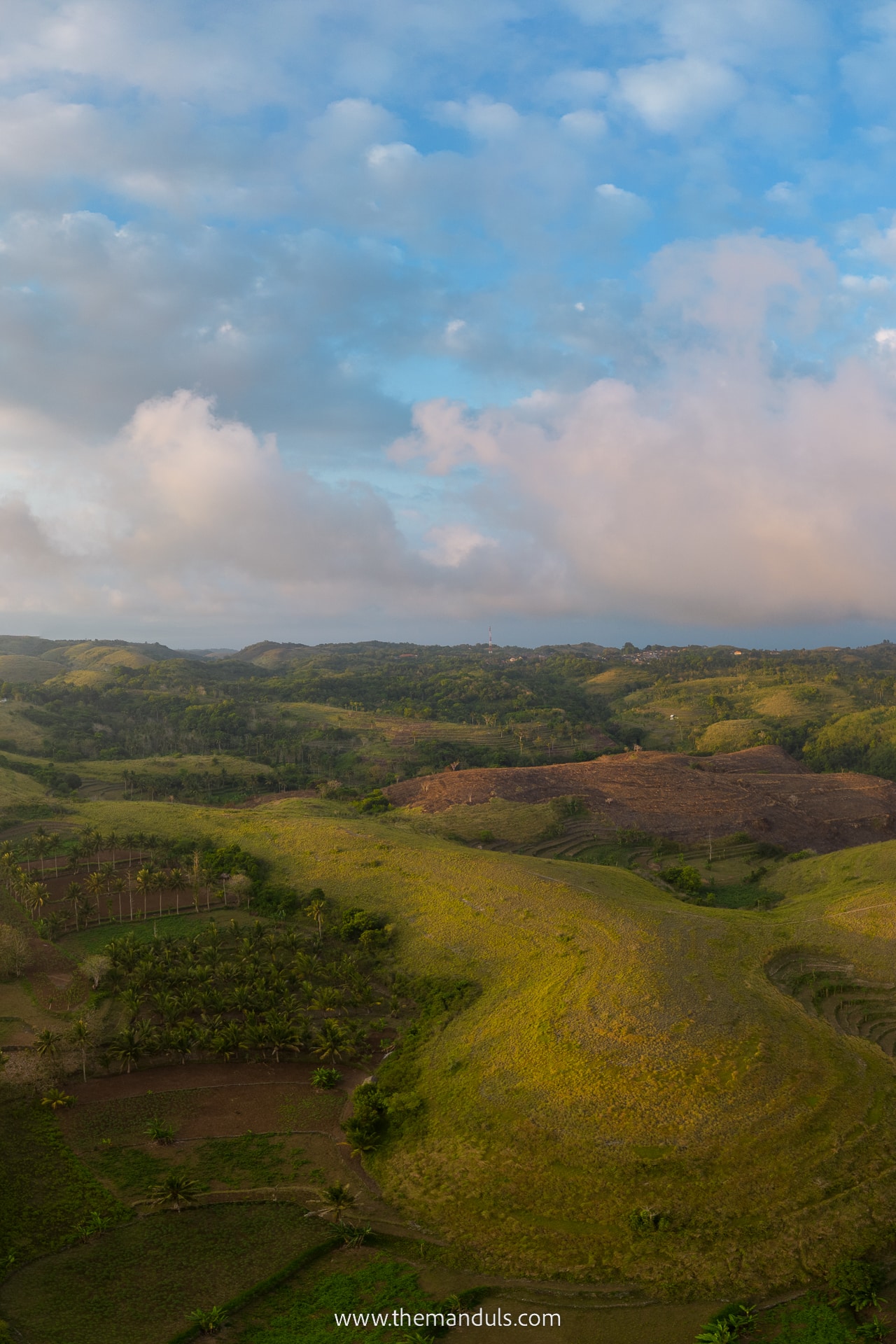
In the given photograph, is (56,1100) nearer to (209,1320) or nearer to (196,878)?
(209,1320)

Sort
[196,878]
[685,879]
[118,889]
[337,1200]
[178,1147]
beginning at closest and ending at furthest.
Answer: [337,1200]
[178,1147]
[118,889]
[196,878]
[685,879]

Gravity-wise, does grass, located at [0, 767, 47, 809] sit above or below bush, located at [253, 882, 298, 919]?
above

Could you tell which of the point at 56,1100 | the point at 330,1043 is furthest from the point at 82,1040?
the point at 330,1043

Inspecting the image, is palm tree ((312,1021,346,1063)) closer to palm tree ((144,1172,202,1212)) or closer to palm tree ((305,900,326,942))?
palm tree ((144,1172,202,1212))

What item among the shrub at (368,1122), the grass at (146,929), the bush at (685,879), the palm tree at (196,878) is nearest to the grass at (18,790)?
the palm tree at (196,878)

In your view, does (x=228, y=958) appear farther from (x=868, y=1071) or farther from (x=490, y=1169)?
(x=868, y=1071)

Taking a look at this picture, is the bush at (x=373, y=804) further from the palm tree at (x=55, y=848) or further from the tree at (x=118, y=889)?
the tree at (x=118, y=889)

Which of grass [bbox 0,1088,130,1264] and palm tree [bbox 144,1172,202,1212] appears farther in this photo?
palm tree [bbox 144,1172,202,1212]

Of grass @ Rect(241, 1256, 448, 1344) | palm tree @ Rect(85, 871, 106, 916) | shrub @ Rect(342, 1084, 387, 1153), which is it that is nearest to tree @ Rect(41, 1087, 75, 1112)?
shrub @ Rect(342, 1084, 387, 1153)
